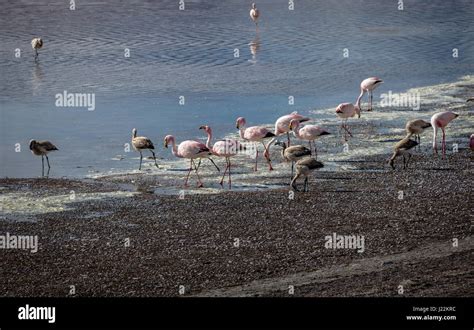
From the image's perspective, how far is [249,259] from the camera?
15.5 meters

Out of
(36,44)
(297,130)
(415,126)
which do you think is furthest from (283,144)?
(36,44)

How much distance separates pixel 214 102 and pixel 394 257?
45.7ft

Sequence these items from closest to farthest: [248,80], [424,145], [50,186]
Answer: [50,186] < [424,145] < [248,80]

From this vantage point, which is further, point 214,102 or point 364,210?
point 214,102

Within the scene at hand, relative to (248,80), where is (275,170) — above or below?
below

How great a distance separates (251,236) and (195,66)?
18.0 m

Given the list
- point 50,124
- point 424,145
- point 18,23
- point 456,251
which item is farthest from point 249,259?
point 18,23

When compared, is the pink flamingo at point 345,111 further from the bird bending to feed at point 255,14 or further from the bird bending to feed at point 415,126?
the bird bending to feed at point 255,14

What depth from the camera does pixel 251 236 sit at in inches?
654

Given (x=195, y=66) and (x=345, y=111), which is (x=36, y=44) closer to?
(x=195, y=66)

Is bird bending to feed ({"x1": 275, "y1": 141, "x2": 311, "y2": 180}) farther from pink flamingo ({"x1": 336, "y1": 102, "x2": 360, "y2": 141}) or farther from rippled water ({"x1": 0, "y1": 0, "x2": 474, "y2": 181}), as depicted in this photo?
pink flamingo ({"x1": 336, "y1": 102, "x2": 360, "y2": 141})

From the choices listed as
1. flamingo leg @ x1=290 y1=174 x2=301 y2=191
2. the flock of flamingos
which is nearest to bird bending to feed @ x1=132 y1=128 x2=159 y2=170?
the flock of flamingos
